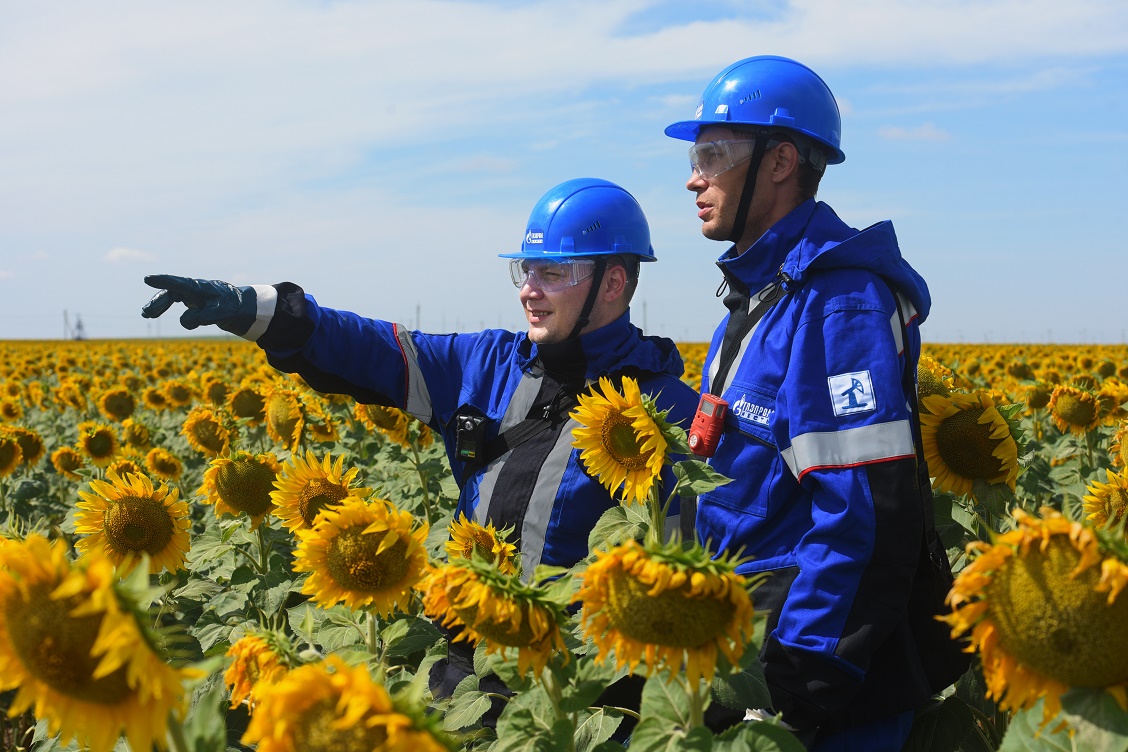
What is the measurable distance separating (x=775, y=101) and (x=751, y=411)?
3.20 feet

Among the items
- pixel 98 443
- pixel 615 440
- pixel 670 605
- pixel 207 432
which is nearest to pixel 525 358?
pixel 615 440

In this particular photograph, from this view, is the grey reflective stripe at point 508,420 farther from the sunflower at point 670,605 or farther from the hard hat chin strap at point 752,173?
the sunflower at point 670,605

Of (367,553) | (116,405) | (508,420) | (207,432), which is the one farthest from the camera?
(116,405)

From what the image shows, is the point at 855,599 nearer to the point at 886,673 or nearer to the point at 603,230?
the point at 886,673

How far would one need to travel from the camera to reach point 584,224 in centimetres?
382

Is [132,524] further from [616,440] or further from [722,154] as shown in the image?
[722,154]

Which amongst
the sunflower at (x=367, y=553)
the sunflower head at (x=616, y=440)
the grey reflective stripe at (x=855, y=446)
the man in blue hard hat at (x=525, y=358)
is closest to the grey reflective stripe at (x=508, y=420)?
the man in blue hard hat at (x=525, y=358)

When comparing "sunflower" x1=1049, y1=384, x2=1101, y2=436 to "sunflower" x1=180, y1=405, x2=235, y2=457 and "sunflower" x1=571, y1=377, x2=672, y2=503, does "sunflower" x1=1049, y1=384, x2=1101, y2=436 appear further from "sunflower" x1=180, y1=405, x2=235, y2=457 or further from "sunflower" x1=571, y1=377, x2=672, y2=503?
"sunflower" x1=180, y1=405, x2=235, y2=457

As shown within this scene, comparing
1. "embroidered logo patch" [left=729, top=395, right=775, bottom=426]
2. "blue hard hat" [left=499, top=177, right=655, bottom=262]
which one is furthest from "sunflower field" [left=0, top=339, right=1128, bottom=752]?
"blue hard hat" [left=499, top=177, right=655, bottom=262]

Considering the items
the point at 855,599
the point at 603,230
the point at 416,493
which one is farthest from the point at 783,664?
the point at 416,493

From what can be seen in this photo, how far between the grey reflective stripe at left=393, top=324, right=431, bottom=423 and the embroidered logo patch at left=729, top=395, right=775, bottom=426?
1501 millimetres

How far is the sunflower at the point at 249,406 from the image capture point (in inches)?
258

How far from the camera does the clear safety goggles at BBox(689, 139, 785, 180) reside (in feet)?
10.2

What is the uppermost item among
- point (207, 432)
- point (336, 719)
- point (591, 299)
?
point (591, 299)
